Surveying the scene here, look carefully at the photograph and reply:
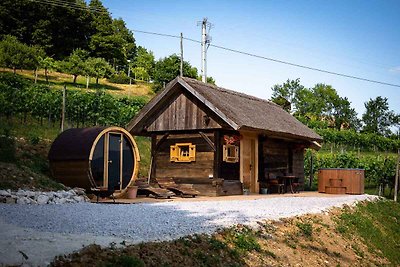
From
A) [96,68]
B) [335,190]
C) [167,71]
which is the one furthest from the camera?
[167,71]

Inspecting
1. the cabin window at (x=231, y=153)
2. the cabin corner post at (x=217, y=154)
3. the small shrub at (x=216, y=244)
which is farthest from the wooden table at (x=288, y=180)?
the small shrub at (x=216, y=244)

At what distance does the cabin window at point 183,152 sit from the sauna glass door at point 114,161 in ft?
10.3

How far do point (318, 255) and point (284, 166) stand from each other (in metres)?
12.9

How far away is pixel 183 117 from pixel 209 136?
1495mm

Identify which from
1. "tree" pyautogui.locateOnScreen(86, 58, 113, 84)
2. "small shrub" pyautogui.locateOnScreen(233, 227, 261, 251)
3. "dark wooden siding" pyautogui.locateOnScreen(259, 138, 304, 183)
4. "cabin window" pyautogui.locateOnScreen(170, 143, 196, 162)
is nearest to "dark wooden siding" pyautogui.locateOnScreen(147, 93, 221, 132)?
"cabin window" pyautogui.locateOnScreen(170, 143, 196, 162)

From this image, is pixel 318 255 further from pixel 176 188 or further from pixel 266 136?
pixel 266 136

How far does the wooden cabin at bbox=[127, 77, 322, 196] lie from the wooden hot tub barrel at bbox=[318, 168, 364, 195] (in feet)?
7.72

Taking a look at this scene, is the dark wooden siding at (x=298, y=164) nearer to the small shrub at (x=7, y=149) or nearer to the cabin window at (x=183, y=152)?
the cabin window at (x=183, y=152)

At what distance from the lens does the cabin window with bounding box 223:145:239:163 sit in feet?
57.8

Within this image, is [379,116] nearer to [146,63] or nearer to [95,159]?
[146,63]

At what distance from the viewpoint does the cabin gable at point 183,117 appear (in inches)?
690

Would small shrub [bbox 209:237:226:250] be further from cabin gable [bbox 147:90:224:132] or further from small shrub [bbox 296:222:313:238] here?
cabin gable [bbox 147:90:224:132]

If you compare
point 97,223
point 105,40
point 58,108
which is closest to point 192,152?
point 97,223

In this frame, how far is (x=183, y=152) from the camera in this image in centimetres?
1848
